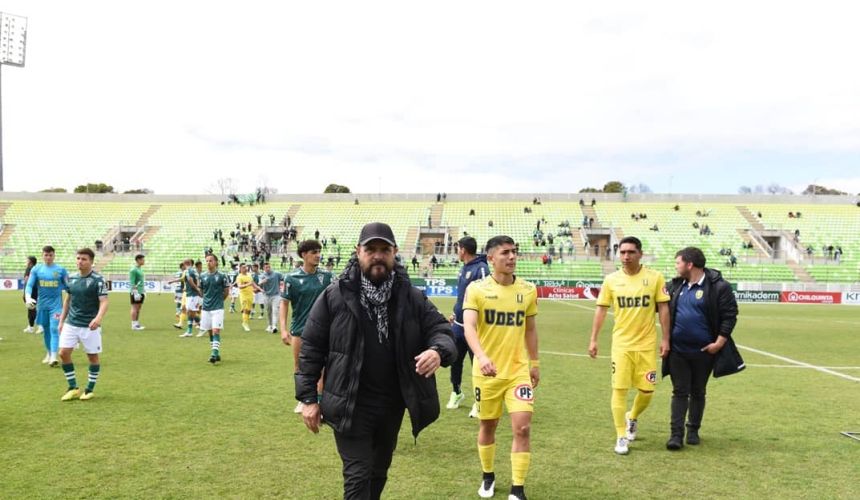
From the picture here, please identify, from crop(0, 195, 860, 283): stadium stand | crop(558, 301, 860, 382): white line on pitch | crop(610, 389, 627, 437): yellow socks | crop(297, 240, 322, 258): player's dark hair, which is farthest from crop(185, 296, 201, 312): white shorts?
crop(0, 195, 860, 283): stadium stand

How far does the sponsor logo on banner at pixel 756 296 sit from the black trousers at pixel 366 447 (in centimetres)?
3988

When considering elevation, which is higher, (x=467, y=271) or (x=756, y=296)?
(x=467, y=271)

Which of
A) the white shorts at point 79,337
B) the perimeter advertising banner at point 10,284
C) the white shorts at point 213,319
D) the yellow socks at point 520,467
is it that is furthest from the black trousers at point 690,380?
the perimeter advertising banner at point 10,284

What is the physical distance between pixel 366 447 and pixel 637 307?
13.5 feet

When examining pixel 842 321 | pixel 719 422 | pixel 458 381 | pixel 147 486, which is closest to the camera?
pixel 147 486

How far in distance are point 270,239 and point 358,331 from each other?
5458 cm

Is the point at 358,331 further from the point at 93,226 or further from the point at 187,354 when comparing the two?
the point at 93,226

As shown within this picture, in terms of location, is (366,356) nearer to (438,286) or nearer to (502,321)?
(502,321)

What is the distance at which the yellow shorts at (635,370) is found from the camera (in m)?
7.00

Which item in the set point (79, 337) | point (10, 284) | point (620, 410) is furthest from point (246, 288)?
point (10, 284)

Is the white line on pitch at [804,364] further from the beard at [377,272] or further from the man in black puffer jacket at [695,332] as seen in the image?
the beard at [377,272]

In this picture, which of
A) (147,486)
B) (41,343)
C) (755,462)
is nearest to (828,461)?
(755,462)

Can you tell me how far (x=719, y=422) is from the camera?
27.8 feet

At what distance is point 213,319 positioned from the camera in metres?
13.3
